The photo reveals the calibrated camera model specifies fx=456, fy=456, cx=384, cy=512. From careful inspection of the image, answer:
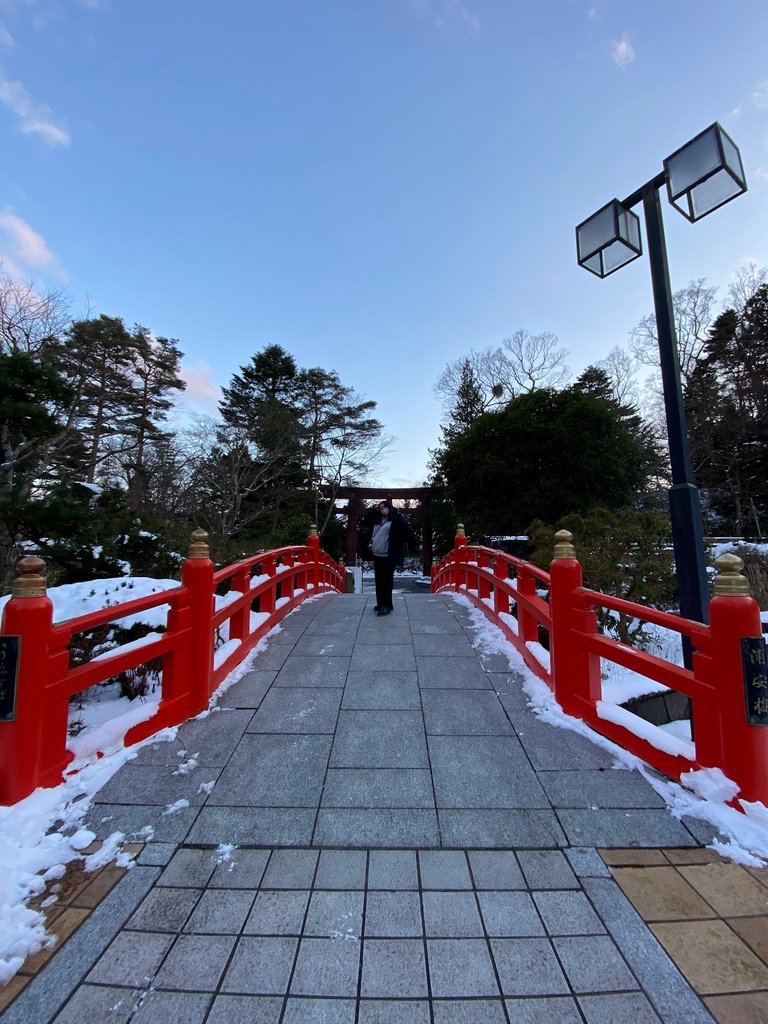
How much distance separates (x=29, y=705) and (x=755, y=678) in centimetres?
337

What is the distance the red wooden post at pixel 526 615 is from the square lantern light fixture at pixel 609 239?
2915mm

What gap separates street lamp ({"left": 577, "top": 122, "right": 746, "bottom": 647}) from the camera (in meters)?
3.22

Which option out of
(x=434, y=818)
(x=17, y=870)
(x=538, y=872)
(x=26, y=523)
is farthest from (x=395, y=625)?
(x=26, y=523)

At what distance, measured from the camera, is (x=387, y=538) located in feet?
18.2

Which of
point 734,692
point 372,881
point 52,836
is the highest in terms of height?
point 734,692

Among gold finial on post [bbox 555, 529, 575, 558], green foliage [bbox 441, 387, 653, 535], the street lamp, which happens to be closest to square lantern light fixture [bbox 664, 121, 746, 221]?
the street lamp

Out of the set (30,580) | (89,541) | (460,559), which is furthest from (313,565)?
(30,580)

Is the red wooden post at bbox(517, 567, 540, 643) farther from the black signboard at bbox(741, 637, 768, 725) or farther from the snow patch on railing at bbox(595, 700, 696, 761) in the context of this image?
the black signboard at bbox(741, 637, 768, 725)

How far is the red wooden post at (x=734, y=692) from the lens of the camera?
2.07 m

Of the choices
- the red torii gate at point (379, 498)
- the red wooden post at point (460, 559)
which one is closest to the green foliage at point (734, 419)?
the red torii gate at point (379, 498)

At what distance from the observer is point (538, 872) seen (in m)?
1.83

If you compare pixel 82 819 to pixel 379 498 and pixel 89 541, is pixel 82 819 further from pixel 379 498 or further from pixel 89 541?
pixel 379 498

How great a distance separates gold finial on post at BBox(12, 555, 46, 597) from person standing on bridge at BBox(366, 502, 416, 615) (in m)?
→ 3.67

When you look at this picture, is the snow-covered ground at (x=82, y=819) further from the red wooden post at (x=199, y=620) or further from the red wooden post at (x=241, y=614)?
the red wooden post at (x=241, y=614)
